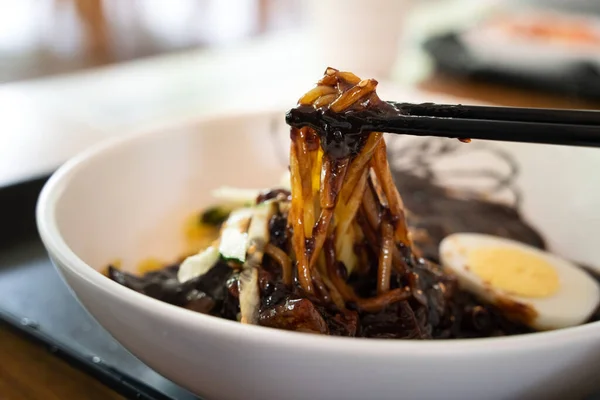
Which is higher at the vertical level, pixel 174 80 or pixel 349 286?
pixel 349 286

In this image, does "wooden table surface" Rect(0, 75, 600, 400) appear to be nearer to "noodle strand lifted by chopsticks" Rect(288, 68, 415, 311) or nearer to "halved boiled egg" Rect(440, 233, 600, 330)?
"noodle strand lifted by chopsticks" Rect(288, 68, 415, 311)

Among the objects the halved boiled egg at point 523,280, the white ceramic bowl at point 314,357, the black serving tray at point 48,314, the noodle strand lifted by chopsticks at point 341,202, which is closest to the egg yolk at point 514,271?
the halved boiled egg at point 523,280

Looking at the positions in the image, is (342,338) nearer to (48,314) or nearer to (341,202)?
(341,202)

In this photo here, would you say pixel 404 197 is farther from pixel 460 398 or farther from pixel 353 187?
pixel 460 398

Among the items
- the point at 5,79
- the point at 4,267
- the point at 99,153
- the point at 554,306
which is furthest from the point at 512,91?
the point at 5,79

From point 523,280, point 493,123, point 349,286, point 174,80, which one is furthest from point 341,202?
point 174,80
